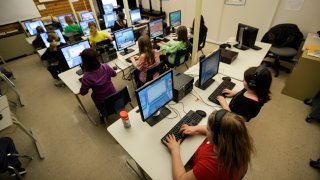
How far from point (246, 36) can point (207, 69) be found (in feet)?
5.12

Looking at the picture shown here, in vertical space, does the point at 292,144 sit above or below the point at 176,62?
below

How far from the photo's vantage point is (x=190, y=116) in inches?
65.4

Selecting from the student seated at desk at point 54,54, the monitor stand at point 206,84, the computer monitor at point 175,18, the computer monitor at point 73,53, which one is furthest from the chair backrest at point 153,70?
the student seated at desk at point 54,54

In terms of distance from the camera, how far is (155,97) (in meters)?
1.53

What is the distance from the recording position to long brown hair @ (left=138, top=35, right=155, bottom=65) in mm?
2436

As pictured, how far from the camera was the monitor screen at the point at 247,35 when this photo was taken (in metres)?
2.84

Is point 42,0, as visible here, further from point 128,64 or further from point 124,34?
point 128,64

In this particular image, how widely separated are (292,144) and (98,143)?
2690 mm

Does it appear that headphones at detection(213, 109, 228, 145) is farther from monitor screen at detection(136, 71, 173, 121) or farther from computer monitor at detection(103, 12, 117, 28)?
computer monitor at detection(103, 12, 117, 28)

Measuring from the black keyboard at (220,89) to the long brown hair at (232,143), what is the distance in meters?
0.94

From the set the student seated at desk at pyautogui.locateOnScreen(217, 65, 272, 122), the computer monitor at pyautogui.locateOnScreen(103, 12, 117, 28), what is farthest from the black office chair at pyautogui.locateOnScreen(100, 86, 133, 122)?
the computer monitor at pyautogui.locateOnScreen(103, 12, 117, 28)

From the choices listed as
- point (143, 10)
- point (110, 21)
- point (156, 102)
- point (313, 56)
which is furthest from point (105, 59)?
point (143, 10)

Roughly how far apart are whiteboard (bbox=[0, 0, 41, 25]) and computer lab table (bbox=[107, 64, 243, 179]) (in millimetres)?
6404

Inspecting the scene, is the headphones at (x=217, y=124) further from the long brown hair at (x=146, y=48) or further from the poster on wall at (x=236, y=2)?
the poster on wall at (x=236, y=2)
